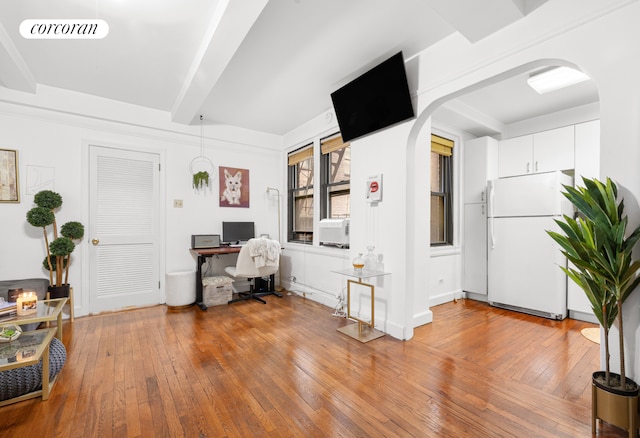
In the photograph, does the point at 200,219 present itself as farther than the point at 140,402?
Yes

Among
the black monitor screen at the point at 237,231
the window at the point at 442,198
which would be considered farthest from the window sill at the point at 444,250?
the black monitor screen at the point at 237,231

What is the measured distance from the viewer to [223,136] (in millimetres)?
4668

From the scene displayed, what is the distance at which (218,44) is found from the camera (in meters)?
2.35

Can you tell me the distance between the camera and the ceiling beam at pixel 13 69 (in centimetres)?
246

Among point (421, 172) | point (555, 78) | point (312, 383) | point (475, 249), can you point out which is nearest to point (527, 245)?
point (475, 249)

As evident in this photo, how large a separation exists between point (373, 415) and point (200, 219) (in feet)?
12.1

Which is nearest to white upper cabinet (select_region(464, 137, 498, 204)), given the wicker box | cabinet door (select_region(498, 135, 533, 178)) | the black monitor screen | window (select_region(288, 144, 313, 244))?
cabinet door (select_region(498, 135, 533, 178))

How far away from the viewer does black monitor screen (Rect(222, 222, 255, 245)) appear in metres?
4.59

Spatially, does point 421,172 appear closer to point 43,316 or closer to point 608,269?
point 608,269

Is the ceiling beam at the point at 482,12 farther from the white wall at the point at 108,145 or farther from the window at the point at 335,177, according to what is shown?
the white wall at the point at 108,145

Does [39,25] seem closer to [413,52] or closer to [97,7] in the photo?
[97,7]

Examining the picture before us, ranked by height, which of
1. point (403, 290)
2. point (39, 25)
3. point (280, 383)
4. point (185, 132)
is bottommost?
point (280, 383)

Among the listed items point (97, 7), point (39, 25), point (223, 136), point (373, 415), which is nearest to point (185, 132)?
point (223, 136)

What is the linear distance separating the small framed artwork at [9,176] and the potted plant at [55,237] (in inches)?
10.0
